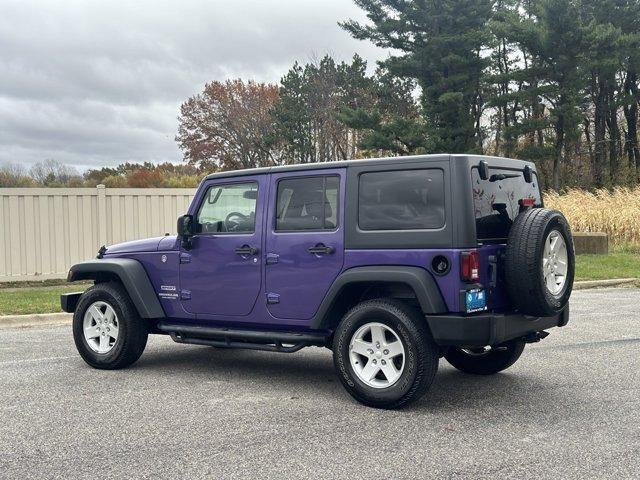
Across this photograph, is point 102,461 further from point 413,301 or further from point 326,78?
point 326,78

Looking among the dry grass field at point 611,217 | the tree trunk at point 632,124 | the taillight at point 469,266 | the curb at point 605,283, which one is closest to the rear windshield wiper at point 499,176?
the taillight at point 469,266

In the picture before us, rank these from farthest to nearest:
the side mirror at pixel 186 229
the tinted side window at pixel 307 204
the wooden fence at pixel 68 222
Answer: the wooden fence at pixel 68 222
the side mirror at pixel 186 229
the tinted side window at pixel 307 204

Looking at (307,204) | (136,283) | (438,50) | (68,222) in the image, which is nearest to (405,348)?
(307,204)

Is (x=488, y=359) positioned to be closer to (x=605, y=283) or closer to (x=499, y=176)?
(x=499, y=176)

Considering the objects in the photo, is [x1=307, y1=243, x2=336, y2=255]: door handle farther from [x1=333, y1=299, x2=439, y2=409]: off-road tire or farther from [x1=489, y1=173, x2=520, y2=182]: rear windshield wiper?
[x1=489, y1=173, x2=520, y2=182]: rear windshield wiper

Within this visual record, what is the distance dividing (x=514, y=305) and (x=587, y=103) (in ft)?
134

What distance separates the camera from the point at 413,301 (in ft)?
18.3

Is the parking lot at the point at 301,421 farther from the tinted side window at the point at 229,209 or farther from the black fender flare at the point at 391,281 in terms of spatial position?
the tinted side window at the point at 229,209

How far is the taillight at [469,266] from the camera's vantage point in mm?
5133

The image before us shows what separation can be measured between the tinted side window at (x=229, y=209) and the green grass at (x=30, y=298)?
5.18 meters

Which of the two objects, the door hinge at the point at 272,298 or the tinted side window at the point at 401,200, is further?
the door hinge at the point at 272,298

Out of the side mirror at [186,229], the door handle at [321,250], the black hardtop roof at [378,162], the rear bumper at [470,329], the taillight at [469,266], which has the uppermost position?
the black hardtop roof at [378,162]

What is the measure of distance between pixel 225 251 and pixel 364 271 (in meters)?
1.51

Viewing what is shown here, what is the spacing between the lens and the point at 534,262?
17.2 feet
